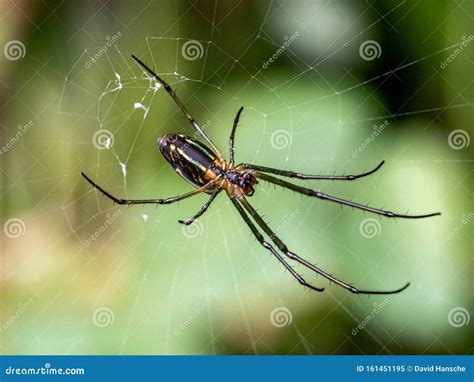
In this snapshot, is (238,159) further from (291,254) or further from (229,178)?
(291,254)

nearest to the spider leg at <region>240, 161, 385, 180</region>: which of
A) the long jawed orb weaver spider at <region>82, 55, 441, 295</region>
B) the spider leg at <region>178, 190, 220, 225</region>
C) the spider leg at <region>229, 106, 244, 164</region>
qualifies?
the long jawed orb weaver spider at <region>82, 55, 441, 295</region>

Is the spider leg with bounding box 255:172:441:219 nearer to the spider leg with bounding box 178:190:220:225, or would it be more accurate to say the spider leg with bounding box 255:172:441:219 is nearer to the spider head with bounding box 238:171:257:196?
the spider head with bounding box 238:171:257:196

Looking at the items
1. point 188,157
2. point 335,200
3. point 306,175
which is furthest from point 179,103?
point 335,200

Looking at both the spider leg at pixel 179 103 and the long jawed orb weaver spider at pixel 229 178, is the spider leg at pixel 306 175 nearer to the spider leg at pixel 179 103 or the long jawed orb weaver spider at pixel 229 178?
the long jawed orb weaver spider at pixel 229 178

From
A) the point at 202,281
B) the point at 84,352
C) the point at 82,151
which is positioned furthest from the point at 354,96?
the point at 84,352

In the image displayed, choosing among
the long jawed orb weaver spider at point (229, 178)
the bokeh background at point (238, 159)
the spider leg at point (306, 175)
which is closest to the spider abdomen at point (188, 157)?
the long jawed orb weaver spider at point (229, 178)

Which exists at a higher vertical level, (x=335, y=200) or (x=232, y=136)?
(x=335, y=200)
